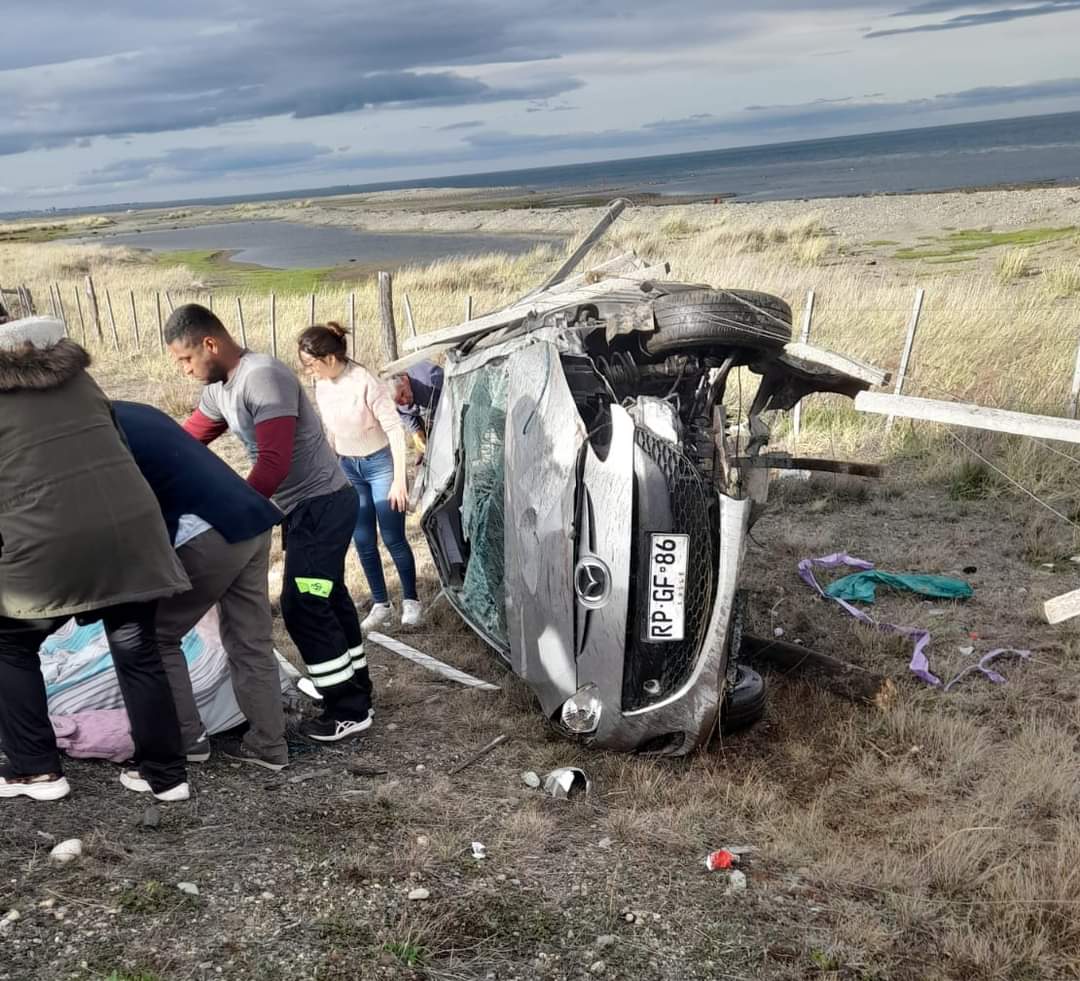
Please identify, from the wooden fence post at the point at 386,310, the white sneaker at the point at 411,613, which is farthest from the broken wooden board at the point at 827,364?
the wooden fence post at the point at 386,310

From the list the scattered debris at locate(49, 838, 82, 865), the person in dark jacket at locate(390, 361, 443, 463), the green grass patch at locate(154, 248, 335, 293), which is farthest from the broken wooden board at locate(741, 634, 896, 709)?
the green grass patch at locate(154, 248, 335, 293)

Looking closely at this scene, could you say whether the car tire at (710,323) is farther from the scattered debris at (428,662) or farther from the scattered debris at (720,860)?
the scattered debris at (720,860)

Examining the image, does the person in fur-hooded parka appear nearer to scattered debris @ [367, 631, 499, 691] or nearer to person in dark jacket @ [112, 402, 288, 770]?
person in dark jacket @ [112, 402, 288, 770]

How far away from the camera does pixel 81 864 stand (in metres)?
3.00

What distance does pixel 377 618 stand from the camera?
Result: 5.61 meters

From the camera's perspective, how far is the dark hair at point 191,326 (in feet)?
12.2

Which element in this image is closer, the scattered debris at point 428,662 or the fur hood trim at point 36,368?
the fur hood trim at point 36,368

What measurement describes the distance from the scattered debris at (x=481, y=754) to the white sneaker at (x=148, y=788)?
3.25 feet

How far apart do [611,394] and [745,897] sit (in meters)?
1.97

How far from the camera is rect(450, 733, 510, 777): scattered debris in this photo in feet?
13.1

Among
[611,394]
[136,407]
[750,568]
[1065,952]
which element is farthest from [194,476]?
[750,568]

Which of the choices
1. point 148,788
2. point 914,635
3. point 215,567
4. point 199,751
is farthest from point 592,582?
point 914,635

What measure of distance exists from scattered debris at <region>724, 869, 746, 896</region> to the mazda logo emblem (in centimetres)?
105

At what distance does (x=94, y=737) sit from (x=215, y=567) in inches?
33.3
